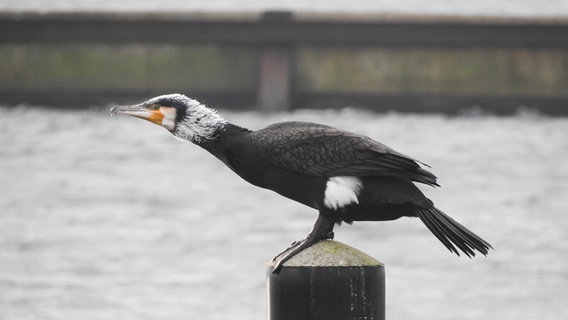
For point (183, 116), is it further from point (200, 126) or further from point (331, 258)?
point (331, 258)

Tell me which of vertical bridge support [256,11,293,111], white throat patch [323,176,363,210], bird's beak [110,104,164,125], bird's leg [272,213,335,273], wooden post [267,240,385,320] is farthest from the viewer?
vertical bridge support [256,11,293,111]

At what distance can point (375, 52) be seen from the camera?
128 feet

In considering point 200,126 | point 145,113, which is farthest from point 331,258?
point 145,113

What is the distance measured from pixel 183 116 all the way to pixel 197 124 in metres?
0.07

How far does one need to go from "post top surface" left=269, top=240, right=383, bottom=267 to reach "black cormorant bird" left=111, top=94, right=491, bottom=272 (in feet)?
0.37

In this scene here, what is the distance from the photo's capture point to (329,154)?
234 inches

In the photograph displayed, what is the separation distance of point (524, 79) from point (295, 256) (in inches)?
1333

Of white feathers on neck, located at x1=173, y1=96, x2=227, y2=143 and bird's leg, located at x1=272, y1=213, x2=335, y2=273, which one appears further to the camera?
white feathers on neck, located at x1=173, y1=96, x2=227, y2=143

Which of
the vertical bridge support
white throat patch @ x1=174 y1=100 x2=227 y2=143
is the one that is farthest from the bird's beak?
the vertical bridge support

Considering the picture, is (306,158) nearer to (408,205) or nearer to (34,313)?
(408,205)

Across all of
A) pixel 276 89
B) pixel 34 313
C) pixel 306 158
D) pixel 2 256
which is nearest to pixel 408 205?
pixel 306 158

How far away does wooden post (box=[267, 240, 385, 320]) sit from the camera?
5.41m

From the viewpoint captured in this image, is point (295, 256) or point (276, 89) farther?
point (276, 89)

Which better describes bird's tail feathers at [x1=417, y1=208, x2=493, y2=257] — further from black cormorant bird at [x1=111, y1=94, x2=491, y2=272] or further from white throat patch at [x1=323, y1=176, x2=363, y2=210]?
white throat patch at [x1=323, y1=176, x2=363, y2=210]
